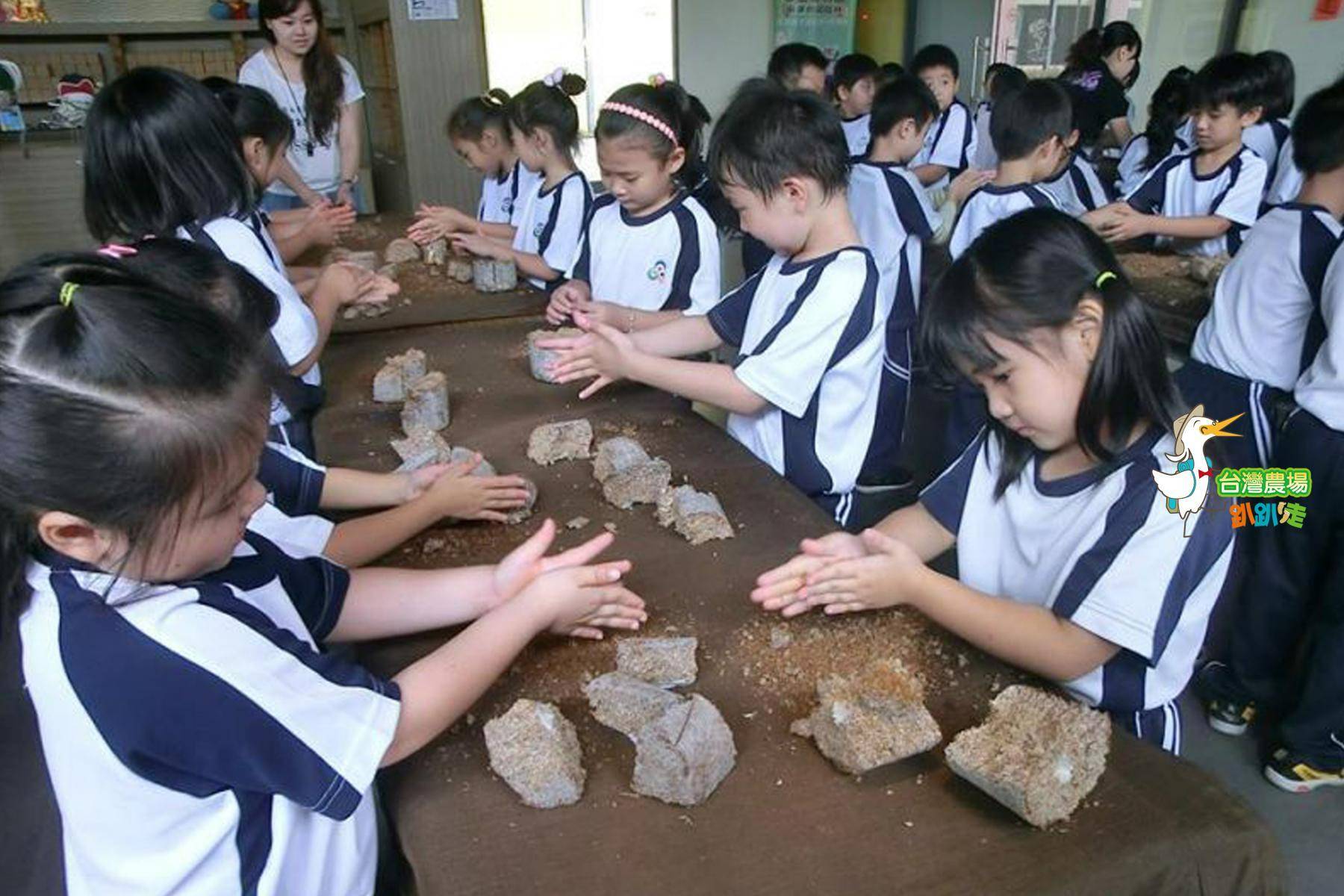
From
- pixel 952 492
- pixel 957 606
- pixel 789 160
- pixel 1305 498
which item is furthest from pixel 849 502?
pixel 1305 498

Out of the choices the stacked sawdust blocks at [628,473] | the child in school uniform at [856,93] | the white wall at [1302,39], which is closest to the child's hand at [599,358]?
the stacked sawdust blocks at [628,473]

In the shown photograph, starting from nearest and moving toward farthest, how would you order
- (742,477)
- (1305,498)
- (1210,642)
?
(742,477), (1305,498), (1210,642)

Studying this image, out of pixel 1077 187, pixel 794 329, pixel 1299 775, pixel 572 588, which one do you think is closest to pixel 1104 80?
pixel 1077 187

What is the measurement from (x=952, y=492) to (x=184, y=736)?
108cm

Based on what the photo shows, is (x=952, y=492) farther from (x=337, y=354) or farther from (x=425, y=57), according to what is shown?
(x=425, y=57)

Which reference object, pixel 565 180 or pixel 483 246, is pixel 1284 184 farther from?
pixel 483 246

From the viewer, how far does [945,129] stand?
5.38 m

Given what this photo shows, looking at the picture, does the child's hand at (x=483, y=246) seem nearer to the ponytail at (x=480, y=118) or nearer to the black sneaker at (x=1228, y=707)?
the ponytail at (x=480, y=118)

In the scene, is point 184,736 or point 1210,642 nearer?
point 184,736

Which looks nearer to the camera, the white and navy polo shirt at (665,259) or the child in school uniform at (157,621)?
the child in school uniform at (157,621)

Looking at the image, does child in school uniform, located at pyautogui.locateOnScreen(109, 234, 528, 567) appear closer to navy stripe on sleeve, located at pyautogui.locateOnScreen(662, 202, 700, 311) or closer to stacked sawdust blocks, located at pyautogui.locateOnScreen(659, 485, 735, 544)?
stacked sawdust blocks, located at pyautogui.locateOnScreen(659, 485, 735, 544)

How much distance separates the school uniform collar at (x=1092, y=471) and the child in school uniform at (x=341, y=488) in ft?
2.64

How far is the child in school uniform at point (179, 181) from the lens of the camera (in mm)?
1804

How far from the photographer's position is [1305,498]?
7.09 feet
